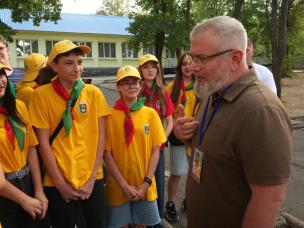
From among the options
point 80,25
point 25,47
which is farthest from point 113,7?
point 25,47

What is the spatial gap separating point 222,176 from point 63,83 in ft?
5.65

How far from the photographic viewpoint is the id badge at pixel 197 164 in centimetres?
203

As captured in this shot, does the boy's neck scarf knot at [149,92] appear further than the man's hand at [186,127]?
Yes

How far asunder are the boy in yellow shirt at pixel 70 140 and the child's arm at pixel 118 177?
0.64 ft

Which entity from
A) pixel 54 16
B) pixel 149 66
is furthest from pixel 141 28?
pixel 149 66

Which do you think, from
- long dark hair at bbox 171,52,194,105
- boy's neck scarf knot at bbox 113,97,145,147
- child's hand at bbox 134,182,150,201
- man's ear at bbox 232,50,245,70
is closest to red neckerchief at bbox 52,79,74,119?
boy's neck scarf knot at bbox 113,97,145,147

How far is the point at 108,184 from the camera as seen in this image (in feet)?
11.2

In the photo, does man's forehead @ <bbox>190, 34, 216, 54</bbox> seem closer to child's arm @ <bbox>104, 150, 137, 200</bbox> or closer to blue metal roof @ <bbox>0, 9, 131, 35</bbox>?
child's arm @ <bbox>104, 150, 137, 200</bbox>

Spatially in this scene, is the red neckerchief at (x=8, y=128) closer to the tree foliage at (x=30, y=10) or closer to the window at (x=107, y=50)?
the tree foliage at (x=30, y=10)

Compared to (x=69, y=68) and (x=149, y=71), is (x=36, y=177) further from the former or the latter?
(x=149, y=71)

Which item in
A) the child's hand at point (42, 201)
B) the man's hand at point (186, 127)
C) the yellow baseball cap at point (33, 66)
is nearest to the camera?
the man's hand at point (186, 127)

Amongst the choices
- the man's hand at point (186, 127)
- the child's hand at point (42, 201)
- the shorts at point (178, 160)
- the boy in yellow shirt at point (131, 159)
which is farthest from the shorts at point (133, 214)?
the man's hand at point (186, 127)

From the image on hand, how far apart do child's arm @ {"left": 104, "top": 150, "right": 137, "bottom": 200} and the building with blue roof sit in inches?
1288

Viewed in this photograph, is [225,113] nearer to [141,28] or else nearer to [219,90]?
[219,90]
